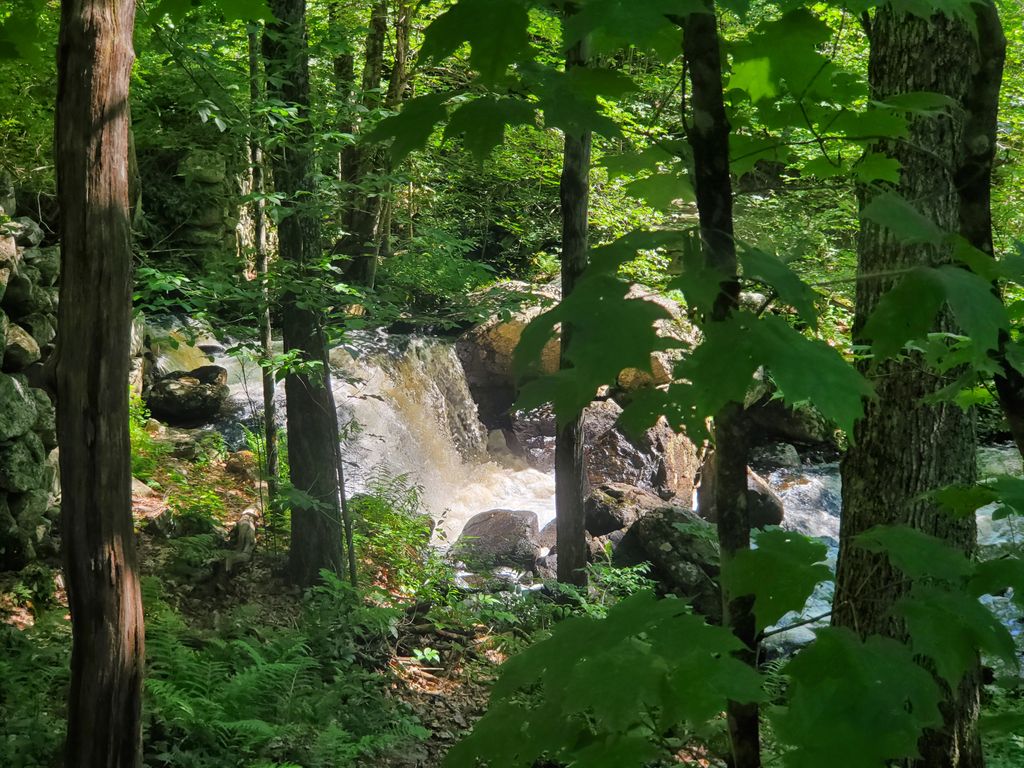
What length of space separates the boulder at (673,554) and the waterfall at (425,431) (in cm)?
169

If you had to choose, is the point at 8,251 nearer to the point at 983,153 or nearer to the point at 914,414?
the point at 914,414

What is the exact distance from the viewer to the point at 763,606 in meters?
1.00

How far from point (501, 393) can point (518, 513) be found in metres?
4.09

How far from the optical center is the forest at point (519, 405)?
93 cm

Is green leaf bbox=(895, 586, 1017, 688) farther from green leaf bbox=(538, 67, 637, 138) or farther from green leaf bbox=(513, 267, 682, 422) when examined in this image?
green leaf bbox=(538, 67, 637, 138)

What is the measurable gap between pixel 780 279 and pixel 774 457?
1283 cm

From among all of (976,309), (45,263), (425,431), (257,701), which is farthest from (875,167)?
(425,431)

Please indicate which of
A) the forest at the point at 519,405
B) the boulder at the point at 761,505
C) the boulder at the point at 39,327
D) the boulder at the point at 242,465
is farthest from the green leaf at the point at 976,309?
the boulder at the point at 761,505

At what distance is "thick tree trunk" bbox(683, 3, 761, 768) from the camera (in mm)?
1011

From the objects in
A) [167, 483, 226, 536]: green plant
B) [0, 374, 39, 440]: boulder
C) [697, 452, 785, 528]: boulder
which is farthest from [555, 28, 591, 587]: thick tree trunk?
→ [0, 374, 39, 440]: boulder

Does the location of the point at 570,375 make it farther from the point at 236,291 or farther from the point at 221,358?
the point at 221,358

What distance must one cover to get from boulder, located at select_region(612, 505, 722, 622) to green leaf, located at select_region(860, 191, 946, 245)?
305 inches

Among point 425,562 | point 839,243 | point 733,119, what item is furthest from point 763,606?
point 839,243

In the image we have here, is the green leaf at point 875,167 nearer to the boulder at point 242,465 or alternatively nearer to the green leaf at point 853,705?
the green leaf at point 853,705
